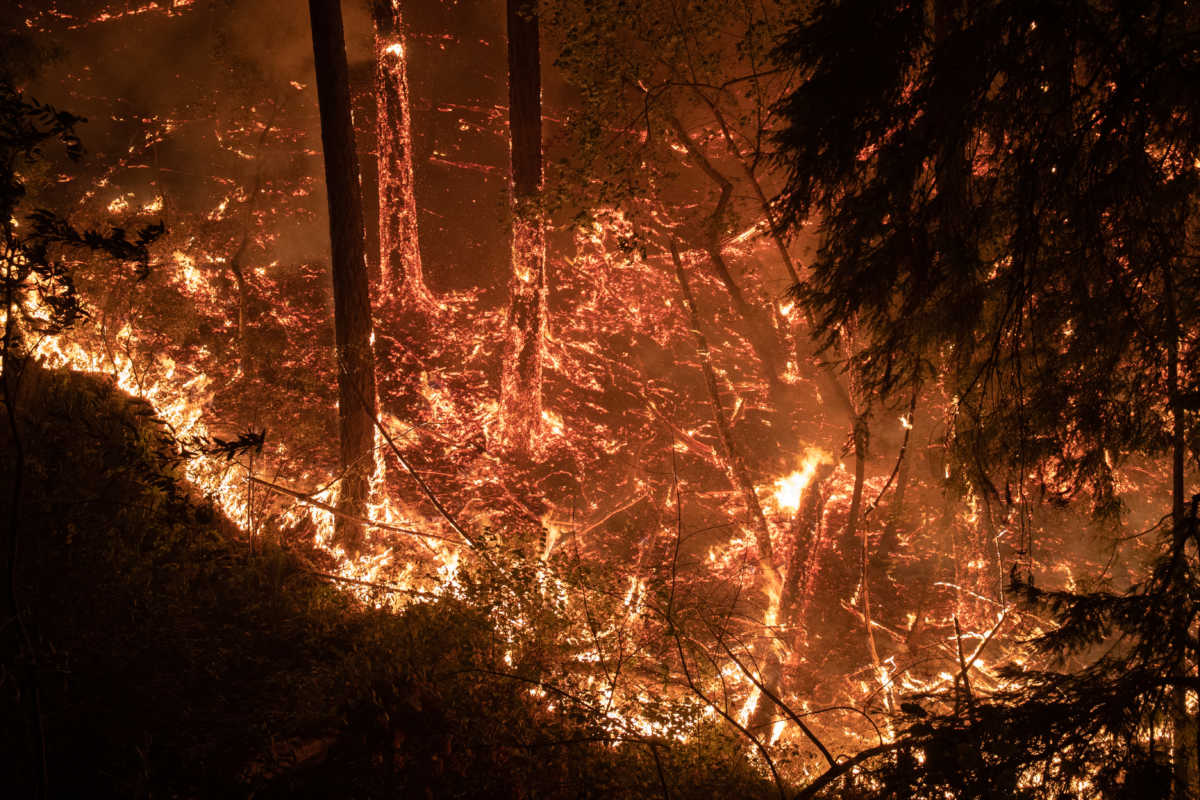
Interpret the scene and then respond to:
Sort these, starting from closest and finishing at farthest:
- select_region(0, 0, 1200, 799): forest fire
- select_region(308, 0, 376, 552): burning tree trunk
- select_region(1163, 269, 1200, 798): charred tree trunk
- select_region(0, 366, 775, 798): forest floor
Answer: select_region(1163, 269, 1200, 798): charred tree trunk → select_region(0, 0, 1200, 799): forest fire → select_region(0, 366, 775, 798): forest floor → select_region(308, 0, 376, 552): burning tree trunk

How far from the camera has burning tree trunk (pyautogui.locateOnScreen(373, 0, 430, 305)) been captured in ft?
45.7

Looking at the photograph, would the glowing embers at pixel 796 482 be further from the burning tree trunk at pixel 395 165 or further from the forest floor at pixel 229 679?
the burning tree trunk at pixel 395 165

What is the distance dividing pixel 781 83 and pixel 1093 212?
9377mm

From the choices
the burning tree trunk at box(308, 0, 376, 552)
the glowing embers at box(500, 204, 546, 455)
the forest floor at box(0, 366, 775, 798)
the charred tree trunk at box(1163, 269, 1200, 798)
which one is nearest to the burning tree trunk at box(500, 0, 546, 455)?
the glowing embers at box(500, 204, 546, 455)

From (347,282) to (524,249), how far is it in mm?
3296

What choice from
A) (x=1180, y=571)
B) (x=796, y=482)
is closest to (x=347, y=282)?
(x=1180, y=571)

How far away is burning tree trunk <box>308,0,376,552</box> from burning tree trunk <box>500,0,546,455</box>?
254 centimetres

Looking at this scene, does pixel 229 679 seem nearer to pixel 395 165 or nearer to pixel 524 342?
pixel 524 342

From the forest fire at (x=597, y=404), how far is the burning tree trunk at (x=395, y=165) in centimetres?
15

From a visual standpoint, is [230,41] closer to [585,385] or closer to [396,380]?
[396,380]

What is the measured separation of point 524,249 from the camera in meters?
11.3

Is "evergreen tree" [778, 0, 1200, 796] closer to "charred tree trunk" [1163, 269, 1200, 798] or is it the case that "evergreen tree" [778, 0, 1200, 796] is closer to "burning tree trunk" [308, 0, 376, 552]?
"charred tree trunk" [1163, 269, 1200, 798]


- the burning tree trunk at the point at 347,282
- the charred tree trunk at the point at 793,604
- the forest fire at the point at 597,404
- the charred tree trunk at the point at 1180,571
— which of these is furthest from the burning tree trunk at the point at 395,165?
the charred tree trunk at the point at 1180,571

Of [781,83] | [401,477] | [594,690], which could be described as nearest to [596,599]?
[594,690]
